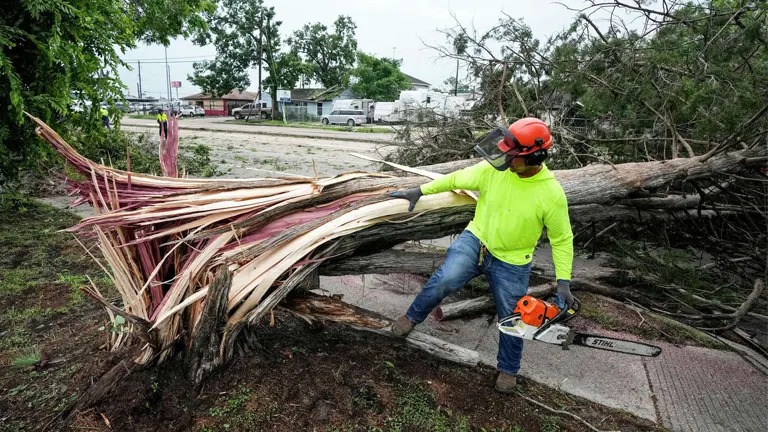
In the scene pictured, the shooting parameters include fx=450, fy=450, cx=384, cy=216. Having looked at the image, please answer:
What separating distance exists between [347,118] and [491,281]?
1143 inches

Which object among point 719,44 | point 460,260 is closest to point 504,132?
point 460,260

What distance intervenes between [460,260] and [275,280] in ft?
3.60

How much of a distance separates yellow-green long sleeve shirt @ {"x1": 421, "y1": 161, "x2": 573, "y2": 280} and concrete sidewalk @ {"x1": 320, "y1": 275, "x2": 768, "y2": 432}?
799 mm

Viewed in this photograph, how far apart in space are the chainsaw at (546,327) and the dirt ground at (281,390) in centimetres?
40

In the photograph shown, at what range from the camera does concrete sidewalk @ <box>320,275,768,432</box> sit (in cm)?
254

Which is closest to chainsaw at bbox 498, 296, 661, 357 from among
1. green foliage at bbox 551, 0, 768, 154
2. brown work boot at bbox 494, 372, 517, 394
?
brown work boot at bbox 494, 372, 517, 394

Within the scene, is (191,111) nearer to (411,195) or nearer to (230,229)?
(230,229)

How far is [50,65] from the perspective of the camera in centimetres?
469

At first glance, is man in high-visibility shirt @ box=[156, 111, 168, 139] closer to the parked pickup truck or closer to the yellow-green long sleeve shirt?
the yellow-green long sleeve shirt

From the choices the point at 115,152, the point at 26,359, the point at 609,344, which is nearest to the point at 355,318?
the point at 609,344

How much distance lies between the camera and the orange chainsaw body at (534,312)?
2.41 meters

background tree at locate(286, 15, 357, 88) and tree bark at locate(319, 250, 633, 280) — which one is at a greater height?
background tree at locate(286, 15, 357, 88)

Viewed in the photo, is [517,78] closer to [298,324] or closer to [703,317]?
[703,317]

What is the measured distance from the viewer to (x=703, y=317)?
3100 millimetres
